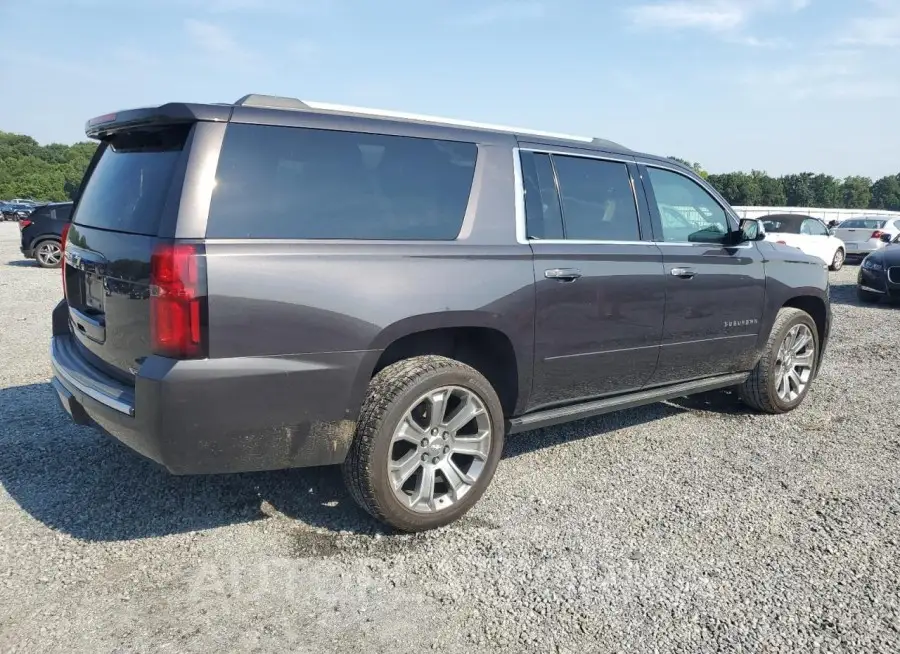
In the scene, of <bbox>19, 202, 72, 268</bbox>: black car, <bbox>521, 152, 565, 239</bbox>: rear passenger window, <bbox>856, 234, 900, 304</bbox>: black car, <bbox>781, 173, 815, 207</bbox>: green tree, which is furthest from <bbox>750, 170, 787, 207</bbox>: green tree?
<bbox>521, 152, 565, 239</bbox>: rear passenger window

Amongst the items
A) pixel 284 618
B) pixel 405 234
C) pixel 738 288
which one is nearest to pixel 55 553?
pixel 284 618

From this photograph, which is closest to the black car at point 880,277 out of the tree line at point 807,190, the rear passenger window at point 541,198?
the rear passenger window at point 541,198

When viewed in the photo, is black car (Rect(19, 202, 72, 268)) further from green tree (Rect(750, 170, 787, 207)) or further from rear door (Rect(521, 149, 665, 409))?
green tree (Rect(750, 170, 787, 207))

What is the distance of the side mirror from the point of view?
4.80 metres

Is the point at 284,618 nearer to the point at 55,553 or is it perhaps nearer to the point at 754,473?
the point at 55,553

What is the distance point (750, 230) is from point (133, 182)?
3901 mm

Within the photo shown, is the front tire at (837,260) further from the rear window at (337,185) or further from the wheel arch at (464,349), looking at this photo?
the rear window at (337,185)

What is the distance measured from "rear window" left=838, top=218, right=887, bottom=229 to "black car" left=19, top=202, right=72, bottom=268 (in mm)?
20852

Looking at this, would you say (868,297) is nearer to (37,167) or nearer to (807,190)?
(807,190)

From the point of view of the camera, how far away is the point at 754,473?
13.8ft

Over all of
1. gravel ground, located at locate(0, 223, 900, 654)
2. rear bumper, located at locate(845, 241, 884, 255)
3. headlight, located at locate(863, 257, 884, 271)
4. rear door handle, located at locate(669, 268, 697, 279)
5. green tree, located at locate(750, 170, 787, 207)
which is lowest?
gravel ground, located at locate(0, 223, 900, 654)

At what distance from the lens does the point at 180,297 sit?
266cm

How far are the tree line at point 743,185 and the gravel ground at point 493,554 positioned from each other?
56527mm

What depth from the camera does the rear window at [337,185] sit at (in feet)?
9.25
